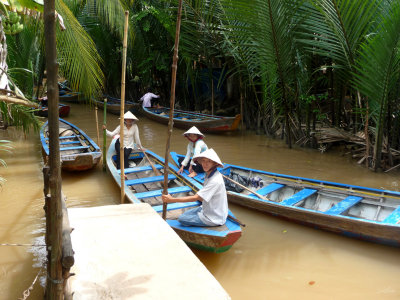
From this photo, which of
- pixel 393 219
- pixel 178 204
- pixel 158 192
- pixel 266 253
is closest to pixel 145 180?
pixel 158 192

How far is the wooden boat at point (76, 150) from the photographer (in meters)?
6.50

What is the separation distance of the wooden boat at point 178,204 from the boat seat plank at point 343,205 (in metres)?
1.32

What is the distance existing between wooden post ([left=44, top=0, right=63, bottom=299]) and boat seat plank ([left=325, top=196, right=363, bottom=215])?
10.5 feet

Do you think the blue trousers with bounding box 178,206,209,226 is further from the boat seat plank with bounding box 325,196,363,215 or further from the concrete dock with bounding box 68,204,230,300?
the boat seat plank with bounding box 325,196,363,215

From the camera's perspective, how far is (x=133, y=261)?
8.80ft

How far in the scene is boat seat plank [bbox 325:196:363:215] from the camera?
4.51m

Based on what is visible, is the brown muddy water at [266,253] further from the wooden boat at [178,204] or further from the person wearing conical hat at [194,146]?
the person wearing conical hat at [194,146]

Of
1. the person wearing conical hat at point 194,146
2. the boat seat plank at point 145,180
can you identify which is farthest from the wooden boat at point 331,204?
the boat seat plank at point 145,180

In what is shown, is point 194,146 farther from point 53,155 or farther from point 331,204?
point 53,155

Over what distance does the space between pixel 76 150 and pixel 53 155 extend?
614cm

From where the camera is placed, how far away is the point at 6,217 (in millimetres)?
5160

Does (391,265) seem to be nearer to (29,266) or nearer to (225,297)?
(225,297)

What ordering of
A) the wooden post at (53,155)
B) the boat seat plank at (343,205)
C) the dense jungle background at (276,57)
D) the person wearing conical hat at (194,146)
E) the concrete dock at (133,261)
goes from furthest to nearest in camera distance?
1. the person wearing conical hat at (194,146)
2. the dense jungle background at (276,57)
3. the boat seat plank at (343,205)
4. the concrete dock at (133,261)
5. the wooden post at (53,155)

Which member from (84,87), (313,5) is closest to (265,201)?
(84,87)
